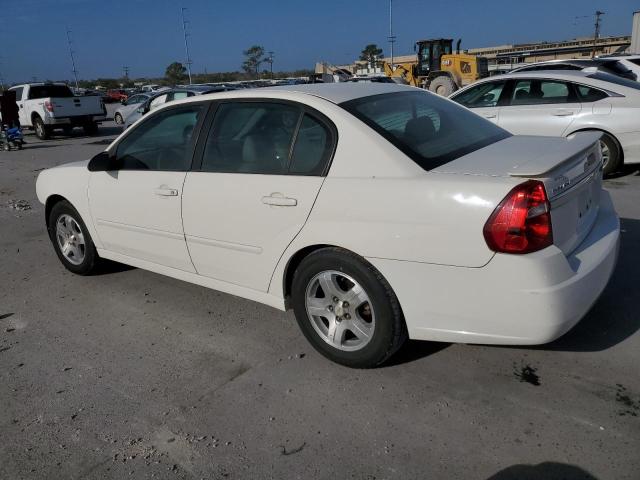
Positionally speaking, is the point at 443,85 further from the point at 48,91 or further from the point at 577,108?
the point at 577,108

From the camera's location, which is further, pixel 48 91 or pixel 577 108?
pixel 48 91

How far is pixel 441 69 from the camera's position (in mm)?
24531

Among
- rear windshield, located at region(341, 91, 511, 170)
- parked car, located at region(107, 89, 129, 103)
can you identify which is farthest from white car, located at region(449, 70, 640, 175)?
parked car, located at region(107, 89, 129, 103)

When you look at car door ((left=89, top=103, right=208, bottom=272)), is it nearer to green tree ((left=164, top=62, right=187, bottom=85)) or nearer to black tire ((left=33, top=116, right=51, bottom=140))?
black tire ((left=33, top=116, right=51, bottom=140))

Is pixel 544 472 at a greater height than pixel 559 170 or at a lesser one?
lesser

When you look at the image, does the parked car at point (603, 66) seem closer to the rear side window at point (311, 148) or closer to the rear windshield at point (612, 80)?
the rear windshield at point (612, 80)

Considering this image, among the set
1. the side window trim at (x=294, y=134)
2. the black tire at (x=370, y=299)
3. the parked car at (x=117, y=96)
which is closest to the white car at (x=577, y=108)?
the side window trim at (x=294, y=134)

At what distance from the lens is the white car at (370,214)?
101 inches

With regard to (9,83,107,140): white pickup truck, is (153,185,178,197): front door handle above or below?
above

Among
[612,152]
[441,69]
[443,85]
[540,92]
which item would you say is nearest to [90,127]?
[443,85]

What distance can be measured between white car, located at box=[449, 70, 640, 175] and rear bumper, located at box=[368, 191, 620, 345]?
518cm

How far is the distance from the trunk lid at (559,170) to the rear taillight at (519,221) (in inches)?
2.5

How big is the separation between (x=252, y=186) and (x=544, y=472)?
2.16 m

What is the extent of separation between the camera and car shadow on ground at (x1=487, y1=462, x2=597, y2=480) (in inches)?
89.9
